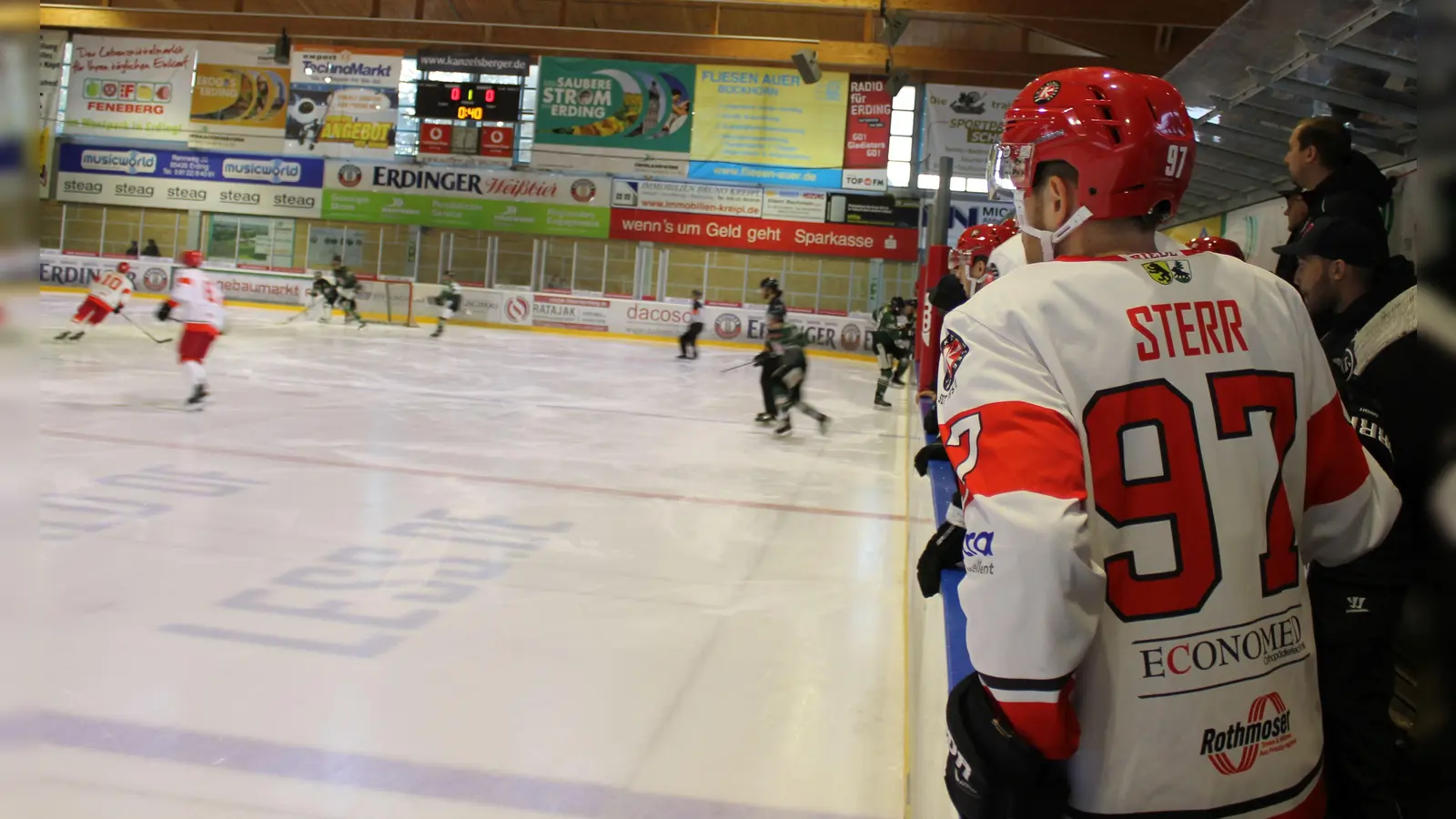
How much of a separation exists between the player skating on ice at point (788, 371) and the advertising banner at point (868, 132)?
34.0ft

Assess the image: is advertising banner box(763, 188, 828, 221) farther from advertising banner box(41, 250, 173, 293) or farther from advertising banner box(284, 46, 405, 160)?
advertising banner box(41, 250, 173, 293)

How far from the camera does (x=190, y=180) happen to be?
995 inches

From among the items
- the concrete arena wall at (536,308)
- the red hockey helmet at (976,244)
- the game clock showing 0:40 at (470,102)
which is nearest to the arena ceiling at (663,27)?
the game clock showing 0:40 at (470,102)

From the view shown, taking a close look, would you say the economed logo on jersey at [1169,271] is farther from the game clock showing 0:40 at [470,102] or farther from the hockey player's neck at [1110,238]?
the game clock showing 0:40 at [470,102]

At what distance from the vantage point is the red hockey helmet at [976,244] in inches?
235

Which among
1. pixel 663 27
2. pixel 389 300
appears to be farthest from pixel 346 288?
pixel 663 27

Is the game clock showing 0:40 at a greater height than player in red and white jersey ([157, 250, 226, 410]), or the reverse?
the game clock showing 0:40

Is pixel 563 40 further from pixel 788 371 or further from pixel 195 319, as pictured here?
pixel 788 371

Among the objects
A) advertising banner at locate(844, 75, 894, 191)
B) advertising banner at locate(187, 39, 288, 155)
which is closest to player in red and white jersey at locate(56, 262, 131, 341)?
advertising banner at locate(187, 39, 288, 155)

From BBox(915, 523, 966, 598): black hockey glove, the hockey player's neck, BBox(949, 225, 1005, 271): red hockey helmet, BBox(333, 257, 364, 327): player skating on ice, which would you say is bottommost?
BBox(915, 523, 966, 598): black hockey glove

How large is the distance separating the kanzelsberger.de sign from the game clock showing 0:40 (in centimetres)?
437

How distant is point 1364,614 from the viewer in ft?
6.12

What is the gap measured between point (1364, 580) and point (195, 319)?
9348 millimetres

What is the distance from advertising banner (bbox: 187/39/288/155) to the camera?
885 inches
